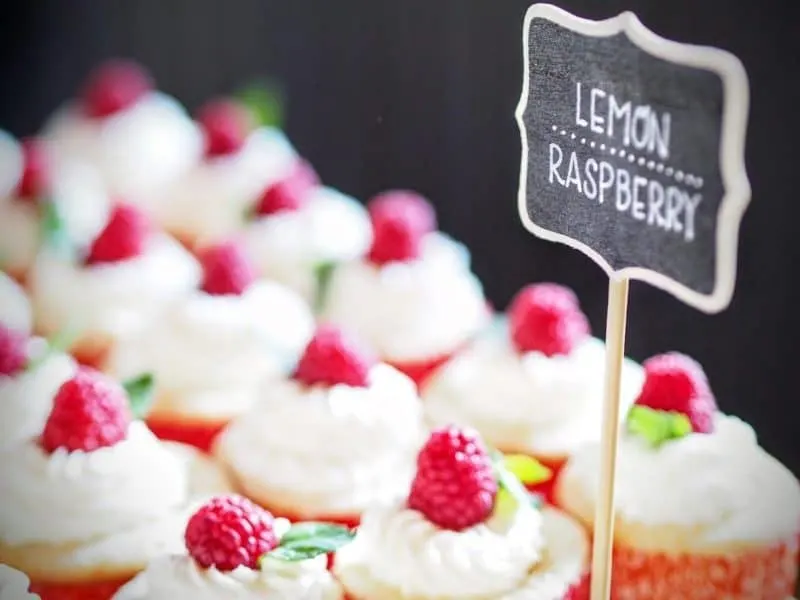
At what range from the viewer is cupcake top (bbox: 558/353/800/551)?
1.18 metres

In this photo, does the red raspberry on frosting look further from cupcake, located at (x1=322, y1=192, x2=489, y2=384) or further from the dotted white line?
the dotted white line

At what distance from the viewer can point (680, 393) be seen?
1271mm

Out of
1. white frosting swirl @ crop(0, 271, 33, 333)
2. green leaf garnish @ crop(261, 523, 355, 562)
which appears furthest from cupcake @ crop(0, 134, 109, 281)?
green leaf garnish @ crop(261, 523, 355, 562)

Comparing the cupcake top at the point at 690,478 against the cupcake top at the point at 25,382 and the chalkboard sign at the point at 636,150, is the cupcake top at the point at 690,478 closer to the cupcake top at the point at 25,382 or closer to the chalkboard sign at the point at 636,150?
the chalkboard sign at the point at 636,150

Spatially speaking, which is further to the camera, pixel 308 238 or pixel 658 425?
pixel 308 238

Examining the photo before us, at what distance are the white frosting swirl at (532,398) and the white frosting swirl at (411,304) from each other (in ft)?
0.44

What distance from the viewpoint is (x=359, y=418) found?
137 centimetres

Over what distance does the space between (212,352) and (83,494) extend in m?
0.34

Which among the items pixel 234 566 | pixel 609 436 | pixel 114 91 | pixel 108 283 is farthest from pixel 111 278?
pixel 609 436

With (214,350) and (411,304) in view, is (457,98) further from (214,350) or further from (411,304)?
(214,350)

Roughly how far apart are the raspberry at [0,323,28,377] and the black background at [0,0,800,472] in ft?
1.82

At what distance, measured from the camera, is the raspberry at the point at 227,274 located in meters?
1.64

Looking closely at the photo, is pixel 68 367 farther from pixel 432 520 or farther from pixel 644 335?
pixel 644 335

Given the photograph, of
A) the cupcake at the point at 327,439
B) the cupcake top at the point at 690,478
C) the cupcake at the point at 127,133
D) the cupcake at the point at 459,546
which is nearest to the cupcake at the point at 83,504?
the cupcake at the point at 327,439
